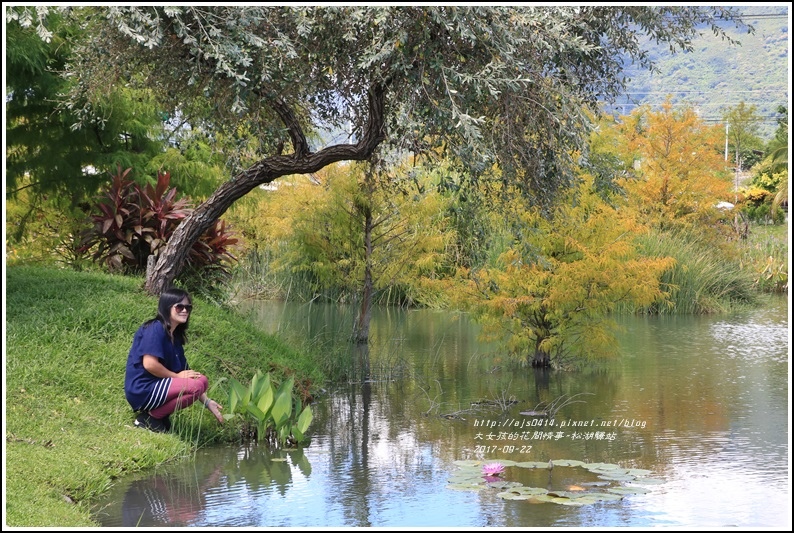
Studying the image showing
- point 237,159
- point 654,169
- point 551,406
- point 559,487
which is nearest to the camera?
point 559,487

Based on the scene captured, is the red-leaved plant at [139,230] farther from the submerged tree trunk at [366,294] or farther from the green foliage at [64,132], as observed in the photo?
the submerged tree trunk at [366,294]

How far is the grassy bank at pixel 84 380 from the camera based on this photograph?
629 cm

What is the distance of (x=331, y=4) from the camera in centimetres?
881

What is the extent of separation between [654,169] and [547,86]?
18772 mm

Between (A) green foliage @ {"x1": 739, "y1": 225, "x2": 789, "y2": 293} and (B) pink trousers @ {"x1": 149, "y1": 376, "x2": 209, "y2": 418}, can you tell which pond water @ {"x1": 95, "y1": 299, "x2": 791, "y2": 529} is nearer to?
A: (B) pink trousers @ {"x1": 149, "y1": 376, "x2": 209, "y2": 418}

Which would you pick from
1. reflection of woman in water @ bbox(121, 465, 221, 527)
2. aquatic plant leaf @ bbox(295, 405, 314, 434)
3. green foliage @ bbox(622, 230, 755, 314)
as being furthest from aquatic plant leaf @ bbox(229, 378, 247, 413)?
green foliage @ bbox(622, 230, 755, 314)

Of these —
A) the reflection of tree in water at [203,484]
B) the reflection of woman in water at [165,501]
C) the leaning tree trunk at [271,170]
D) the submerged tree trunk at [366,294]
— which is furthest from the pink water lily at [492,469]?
the submerged tree trunk at [366,294]

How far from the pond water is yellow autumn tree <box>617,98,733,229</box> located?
1274cm

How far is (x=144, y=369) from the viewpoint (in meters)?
7.52

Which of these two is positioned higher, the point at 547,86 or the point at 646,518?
the point at 547,86

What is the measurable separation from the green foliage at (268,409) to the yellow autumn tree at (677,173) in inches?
746

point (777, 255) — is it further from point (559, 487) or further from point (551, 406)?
point (559, 487)

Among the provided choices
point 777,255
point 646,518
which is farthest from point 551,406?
point 777,255

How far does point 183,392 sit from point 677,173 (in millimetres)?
22192
